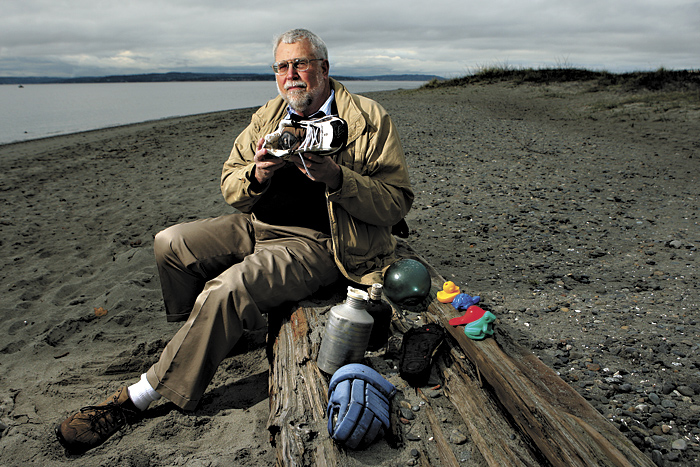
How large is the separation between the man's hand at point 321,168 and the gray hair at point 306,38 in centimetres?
100

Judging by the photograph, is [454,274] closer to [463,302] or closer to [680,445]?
[463,302]

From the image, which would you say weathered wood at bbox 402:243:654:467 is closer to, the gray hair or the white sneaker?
the white sneaker

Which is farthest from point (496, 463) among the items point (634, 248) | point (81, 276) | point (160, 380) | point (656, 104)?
point (656, 104)

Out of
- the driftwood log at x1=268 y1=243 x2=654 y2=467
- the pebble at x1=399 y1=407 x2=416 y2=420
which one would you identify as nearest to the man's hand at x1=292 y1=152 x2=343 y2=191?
the driftwood log at x1=268 y1=243 x2=654 y2=467

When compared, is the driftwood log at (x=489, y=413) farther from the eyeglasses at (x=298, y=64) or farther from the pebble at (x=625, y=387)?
the eyeglasses at (x=298, y=64)

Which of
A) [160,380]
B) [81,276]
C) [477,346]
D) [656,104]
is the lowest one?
[81,276]

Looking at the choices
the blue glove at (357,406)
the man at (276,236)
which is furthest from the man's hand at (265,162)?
the blue glove at (357,406)

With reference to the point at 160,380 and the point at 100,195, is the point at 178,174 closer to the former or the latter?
the point at 100,195

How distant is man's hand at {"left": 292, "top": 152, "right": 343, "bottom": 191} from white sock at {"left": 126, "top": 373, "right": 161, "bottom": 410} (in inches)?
65.9

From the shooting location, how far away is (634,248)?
509 centimetres

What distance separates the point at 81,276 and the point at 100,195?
395 centimetres

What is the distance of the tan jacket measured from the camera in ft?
9.98

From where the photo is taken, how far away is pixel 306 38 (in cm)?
319

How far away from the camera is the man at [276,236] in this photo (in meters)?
2.63
